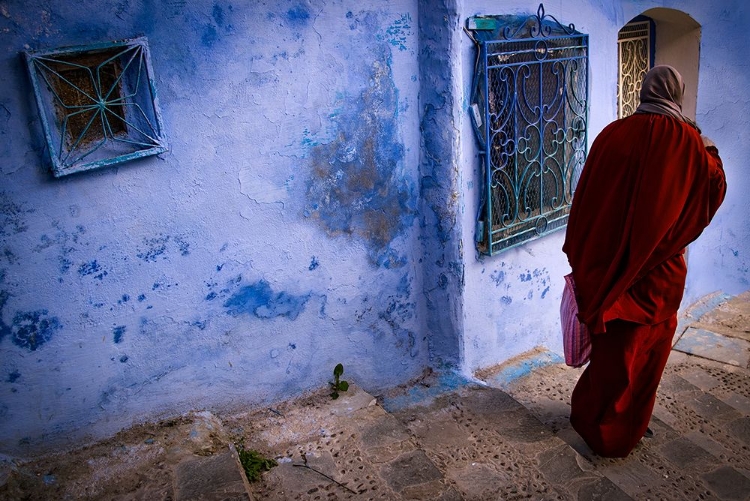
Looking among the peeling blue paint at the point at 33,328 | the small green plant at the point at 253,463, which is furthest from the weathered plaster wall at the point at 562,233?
the peeling blue paint at the point at 33,328

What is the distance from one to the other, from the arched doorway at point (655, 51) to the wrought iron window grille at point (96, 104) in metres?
4.24

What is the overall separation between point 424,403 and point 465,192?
48.7 inches

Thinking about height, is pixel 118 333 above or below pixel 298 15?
below

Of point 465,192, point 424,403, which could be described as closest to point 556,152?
point 465,192

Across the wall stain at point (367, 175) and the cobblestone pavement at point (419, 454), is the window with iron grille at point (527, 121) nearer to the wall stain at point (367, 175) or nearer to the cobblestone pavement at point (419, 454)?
the wall stain at point (367, 175)

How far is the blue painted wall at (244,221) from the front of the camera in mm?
2412

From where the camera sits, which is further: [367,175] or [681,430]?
[681,430]

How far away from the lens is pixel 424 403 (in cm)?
333

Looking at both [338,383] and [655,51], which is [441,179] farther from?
[655,51]

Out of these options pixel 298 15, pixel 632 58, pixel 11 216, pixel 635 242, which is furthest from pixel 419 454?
pixel 632 58

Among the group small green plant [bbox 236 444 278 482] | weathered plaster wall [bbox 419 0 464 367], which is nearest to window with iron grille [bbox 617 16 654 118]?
weathered plaster wall [bbox 419 0 464 367]

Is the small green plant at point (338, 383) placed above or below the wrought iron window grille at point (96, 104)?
below

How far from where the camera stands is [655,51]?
18.3 feet

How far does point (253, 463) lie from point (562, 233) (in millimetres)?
2908
